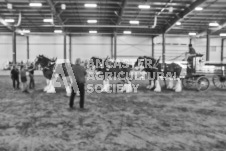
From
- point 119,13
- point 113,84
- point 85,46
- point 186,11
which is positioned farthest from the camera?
point 85,46

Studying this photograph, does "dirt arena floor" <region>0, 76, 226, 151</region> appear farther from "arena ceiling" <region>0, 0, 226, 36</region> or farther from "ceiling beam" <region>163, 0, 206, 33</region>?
"arena ceiling" <region>0, 0, 226, 36</region>

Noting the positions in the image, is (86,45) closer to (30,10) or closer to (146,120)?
(30,10)

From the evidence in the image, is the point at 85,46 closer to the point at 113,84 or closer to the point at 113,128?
the point at 113,84

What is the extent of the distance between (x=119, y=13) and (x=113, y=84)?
816 centimetres

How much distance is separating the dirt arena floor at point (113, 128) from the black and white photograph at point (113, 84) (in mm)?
21

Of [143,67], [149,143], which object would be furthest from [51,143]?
[143,67]

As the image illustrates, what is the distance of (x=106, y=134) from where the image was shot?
13.7 feet

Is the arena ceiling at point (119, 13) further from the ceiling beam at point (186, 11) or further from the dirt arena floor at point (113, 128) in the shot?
the dirt arena floor at point (113, 128)

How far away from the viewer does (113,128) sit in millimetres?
4578

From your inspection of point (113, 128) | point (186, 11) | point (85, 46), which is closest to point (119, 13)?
point (186, 11)

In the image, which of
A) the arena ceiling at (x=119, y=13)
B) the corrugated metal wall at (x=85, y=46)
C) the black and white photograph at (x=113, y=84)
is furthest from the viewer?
the corrugated metal wall at (x=85, y=46)

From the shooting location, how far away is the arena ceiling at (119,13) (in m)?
15.9

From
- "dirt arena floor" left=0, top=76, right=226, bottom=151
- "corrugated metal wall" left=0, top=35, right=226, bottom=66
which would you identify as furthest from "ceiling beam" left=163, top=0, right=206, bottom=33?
"dirt arena floor" left=0, top=76, right=226, bottom=151

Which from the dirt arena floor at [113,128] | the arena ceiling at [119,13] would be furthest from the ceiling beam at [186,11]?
the dirt arena floor at [113,128]
